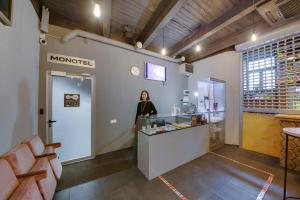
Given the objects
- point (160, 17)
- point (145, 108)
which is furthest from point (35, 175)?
point (160, 17)

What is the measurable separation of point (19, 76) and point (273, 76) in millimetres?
5229

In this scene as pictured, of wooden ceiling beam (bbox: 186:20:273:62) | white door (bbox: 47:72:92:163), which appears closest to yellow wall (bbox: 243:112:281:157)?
wooden ceiling beam (bbox: 186:20:273:62)

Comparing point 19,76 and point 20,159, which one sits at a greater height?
point 19,76

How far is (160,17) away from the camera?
8.78 ft

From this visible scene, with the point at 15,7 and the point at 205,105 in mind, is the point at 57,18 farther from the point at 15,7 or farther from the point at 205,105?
the point at 205,105

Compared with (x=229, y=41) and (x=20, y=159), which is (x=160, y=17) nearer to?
(x=229, y=41)

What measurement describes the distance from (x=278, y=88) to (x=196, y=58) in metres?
2.59

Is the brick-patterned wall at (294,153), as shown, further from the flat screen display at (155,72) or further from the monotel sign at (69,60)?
the monotel sign at (69,60)

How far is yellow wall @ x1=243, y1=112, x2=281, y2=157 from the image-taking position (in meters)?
3.18

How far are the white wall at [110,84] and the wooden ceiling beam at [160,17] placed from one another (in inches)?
30.5

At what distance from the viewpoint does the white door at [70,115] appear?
2771 millimetres

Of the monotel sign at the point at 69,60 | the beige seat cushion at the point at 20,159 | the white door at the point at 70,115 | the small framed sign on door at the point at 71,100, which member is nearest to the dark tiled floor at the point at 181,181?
the white door at the point at 70,115

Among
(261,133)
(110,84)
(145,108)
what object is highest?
(110,84)

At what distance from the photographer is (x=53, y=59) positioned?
2777 mm
